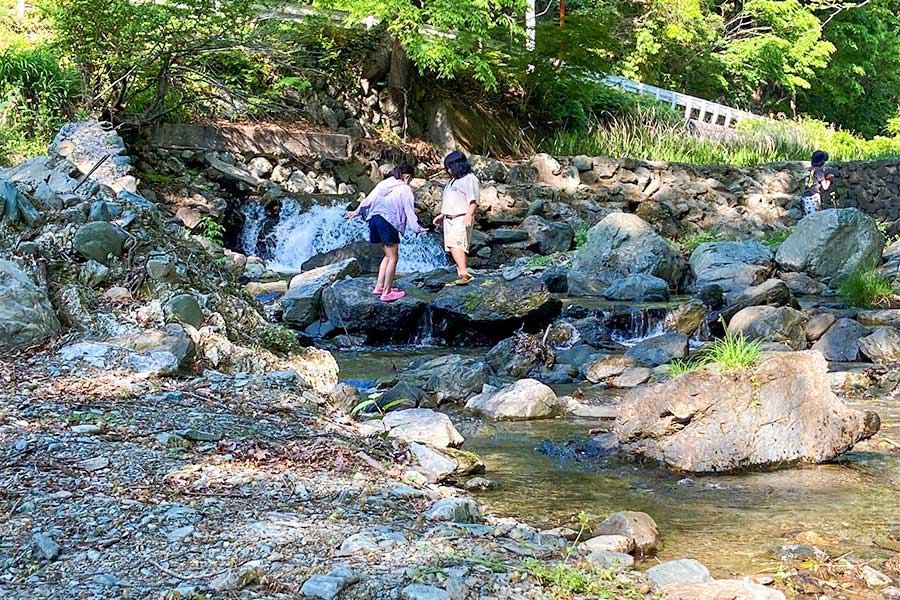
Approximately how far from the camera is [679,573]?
388 cm

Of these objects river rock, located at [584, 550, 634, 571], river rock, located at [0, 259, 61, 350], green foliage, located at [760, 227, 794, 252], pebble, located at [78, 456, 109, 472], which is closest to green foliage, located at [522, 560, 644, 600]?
river rock, located at [584, 550, 634, 571]

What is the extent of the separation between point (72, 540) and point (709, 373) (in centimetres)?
420

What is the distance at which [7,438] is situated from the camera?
415cm

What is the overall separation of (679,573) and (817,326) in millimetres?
7563

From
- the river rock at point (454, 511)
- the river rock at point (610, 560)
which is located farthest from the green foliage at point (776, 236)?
the river rock at point (454, 511)

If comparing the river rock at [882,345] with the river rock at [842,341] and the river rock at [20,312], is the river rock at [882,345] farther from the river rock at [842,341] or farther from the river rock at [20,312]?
the river rock at [20,312]

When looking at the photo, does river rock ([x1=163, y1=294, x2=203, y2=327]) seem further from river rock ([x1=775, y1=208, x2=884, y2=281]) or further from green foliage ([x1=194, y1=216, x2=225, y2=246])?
river rock ([x1=775, y1=208, x2=884, y2=281])

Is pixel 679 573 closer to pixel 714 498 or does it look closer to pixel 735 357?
pixel 714 498

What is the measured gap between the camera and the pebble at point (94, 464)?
393cm

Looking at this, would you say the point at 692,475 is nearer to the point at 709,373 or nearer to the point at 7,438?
the point at 709,373

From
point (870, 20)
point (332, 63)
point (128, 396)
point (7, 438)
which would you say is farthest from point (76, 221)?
point (870, 20)

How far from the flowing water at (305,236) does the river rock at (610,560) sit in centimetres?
1197

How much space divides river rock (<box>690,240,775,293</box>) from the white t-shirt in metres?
4.46

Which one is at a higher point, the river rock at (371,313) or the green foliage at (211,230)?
the green foliage at (211,230)
